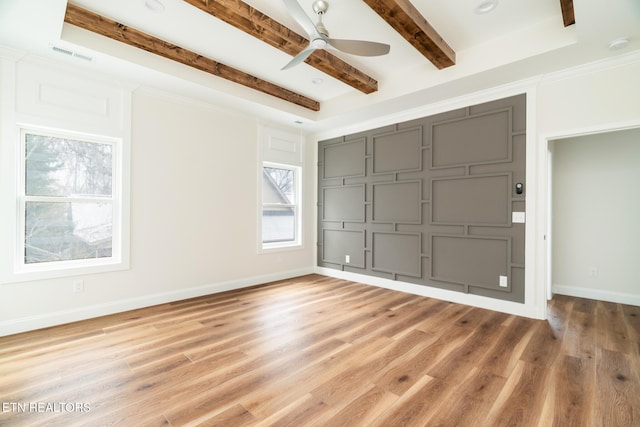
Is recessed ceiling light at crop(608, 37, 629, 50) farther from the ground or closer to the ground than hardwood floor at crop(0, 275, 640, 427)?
farther from the ground

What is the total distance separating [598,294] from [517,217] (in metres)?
1.84

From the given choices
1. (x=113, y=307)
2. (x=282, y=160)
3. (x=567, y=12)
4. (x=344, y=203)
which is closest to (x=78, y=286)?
(x=113, y=307)

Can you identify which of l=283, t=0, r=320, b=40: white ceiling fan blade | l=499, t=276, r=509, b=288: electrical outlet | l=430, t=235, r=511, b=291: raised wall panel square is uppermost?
l=283, t=0, r=320, b=40: white ceiling fan blade

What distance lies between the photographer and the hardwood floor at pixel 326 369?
1.70 metres

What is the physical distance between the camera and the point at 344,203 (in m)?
5.26

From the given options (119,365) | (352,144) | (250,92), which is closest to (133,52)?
(250,92)

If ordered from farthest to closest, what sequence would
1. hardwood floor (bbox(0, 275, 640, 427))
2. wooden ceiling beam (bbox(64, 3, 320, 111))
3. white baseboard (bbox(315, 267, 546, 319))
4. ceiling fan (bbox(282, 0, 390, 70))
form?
white baseboard (bbox(315, 267, 546, 319)) → wooden ceiling beam (bbox(64, 3, 320, 111)) → ceiling fan (bbox(282, 0, 390, 70)) → hardwood floor (bbox(0, 275, 640, 427))

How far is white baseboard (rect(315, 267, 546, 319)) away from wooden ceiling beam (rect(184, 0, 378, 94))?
9.78 ft

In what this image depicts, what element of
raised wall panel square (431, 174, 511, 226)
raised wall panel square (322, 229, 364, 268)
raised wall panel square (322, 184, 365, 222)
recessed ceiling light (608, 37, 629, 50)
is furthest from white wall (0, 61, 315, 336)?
recessed ceiling light (608, 37, 629, 50)

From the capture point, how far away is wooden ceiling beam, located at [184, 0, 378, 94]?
2.36 m

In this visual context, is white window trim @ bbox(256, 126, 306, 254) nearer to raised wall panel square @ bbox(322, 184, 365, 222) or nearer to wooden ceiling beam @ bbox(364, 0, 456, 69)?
raised wall panel square @ bbox(322, 184, 365, 222)

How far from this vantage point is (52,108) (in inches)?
117

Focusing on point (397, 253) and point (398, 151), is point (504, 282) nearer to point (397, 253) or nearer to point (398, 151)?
point (397, 253)

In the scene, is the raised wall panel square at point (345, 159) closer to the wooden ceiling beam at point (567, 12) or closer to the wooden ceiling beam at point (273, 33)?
the wooden ceiling beam at point (273, 33)
